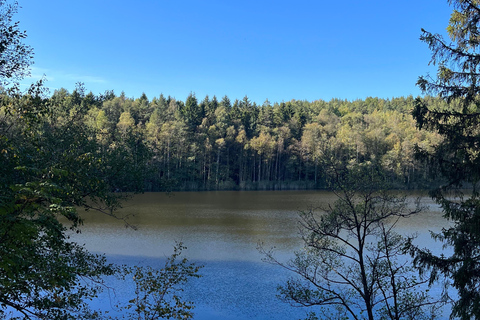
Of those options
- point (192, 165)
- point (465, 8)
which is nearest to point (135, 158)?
point (465, 8)

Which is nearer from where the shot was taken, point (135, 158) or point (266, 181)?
point (135, 158)

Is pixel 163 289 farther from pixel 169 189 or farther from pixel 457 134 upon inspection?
pixel 457 134

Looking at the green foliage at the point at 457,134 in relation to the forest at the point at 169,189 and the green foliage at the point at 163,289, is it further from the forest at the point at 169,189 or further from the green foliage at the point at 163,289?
the green foliage at the point at 163,289

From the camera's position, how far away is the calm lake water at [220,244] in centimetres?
1127

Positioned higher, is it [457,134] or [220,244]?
[457,134]

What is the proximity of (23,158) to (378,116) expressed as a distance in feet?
252

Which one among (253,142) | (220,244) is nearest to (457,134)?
(220,244)

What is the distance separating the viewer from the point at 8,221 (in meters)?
3.63

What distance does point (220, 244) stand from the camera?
18.6m

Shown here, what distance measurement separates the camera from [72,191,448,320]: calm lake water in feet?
37.0

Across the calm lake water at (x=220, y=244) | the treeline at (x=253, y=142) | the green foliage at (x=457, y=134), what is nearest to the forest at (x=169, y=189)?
the green foliage at (x=457, y=134)

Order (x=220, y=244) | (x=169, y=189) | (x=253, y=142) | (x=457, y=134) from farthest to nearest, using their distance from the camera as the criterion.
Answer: (x=253, y=142) < (x=220, y=244) < (x=169, y=189) < (x=457, y=134)

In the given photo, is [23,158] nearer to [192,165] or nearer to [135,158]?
[135,158]

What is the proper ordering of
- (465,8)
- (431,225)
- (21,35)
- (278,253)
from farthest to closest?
1. (431,225)
2. (278,253)
3. (465,8)
4. (21,35)
